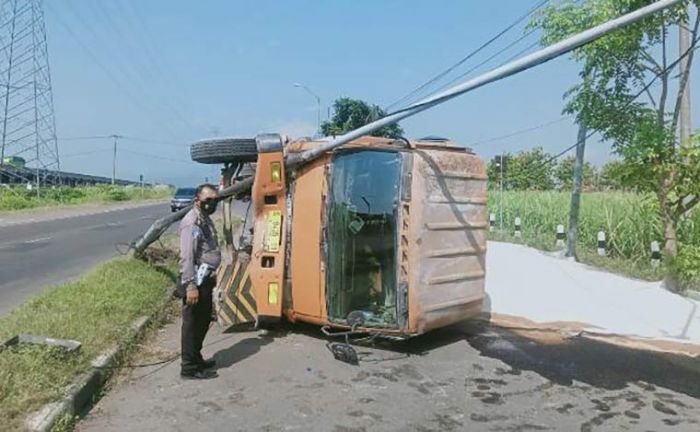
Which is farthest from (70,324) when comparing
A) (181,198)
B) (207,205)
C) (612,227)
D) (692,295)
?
(181,198)

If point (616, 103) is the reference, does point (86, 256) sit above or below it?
below

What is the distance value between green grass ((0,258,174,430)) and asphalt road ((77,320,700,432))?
A: 0.40 meters

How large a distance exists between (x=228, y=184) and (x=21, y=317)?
294cm

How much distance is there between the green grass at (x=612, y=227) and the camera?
531 inches

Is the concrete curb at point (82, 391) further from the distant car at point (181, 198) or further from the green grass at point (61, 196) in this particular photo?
the green grass at point (61, 196)

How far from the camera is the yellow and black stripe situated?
8.06 metres

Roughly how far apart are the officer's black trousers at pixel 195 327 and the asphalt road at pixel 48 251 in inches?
162

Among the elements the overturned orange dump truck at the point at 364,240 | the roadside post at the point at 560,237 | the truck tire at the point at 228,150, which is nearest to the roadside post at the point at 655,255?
the roadside post at the point at 560,237

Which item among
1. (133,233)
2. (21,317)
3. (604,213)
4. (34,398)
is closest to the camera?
(34,398)

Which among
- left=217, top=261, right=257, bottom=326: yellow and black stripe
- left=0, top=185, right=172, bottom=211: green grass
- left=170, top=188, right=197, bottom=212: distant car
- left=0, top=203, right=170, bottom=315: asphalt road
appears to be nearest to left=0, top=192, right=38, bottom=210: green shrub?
left=0, top=185, right=172, bottom=211: green grass

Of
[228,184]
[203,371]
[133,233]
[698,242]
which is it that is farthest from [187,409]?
[133,233]

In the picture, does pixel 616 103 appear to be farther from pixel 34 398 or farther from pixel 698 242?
pixel 34 398

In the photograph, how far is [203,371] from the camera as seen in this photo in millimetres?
6410

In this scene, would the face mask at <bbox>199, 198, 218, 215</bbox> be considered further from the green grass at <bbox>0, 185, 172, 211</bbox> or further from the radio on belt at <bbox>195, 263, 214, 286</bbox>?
the green grass at <bbox>0, 185, 172, 211</bbox>
